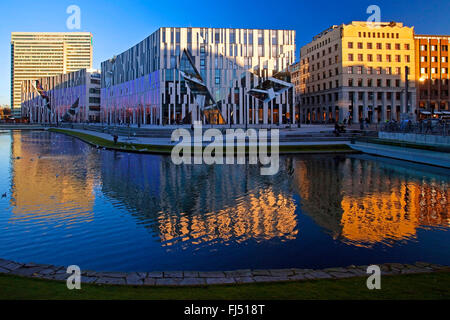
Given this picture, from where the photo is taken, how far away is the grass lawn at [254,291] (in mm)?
6535

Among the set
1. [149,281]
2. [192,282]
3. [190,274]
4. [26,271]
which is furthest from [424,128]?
[26,271]

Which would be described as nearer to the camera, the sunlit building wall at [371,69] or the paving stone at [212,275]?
the paving stone at [212,275]

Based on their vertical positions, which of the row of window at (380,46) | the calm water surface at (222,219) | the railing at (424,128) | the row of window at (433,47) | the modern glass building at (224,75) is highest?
the row of window at (433,47)

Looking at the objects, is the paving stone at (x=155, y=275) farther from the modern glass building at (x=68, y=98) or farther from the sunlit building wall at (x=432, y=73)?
the modern glass building at (x=68, y=98)

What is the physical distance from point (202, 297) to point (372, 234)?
7166 millimetres

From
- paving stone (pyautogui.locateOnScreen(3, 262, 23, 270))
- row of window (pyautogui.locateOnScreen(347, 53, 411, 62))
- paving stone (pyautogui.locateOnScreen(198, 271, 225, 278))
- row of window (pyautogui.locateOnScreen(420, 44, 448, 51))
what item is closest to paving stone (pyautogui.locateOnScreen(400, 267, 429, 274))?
paving stone (pyautogui.locateOnScreen(198, 271, 225, 278))

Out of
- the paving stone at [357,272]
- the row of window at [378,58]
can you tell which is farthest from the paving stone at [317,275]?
the row of window at [378,58]

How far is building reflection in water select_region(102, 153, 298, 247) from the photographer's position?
481 inches

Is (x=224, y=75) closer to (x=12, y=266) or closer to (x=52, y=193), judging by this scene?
(x=52, y=193)

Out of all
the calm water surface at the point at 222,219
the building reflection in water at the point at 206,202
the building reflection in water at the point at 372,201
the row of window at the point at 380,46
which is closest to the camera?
the calm water surface at the point at 222,219

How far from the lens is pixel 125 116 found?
11188 centimetres

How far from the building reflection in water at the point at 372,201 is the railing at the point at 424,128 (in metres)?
6.33

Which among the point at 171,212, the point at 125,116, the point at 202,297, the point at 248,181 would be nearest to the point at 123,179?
the point at 248,181

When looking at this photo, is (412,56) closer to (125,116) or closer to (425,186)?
(125,116)
